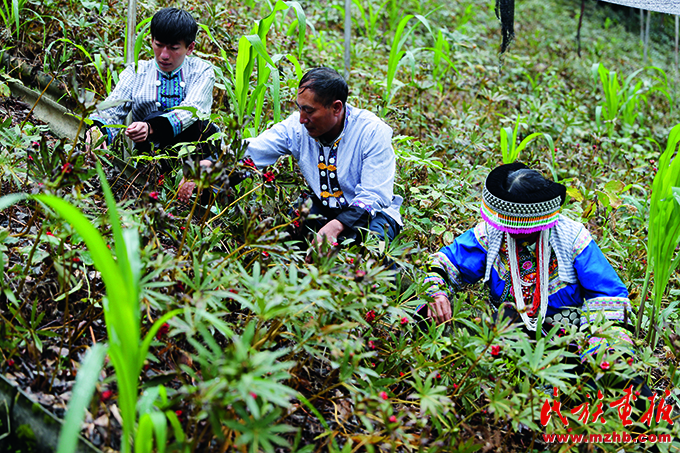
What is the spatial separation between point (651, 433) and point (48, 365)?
6.84 feet

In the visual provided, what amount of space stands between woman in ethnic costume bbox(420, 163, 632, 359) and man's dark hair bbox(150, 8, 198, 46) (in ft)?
5.67

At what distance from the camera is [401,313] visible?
1.83m

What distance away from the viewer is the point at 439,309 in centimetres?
226

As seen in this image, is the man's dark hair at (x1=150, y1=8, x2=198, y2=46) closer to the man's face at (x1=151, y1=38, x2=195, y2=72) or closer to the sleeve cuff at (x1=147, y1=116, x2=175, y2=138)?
the man's face at (x1=151, y1=38, x2=195, y2=72)

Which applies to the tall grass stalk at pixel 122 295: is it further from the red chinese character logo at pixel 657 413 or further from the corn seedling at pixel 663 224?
the corn seedling at pixel 663 224

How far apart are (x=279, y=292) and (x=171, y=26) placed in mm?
1932

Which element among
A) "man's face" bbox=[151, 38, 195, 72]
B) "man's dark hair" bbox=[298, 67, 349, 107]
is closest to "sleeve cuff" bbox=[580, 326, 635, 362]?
"man's dark hair" bbox=[298, 67, 349, 107]

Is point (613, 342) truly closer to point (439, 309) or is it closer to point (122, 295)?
point (439, 309)

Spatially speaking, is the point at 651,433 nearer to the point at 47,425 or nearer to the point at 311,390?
the point at 311,390

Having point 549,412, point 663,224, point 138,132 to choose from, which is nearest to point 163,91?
point 138,132

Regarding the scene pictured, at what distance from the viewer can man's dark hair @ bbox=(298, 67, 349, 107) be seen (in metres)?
2.62

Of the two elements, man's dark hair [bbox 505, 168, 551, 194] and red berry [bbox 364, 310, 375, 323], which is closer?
red berry [bbox 364, 310, 375, 323]

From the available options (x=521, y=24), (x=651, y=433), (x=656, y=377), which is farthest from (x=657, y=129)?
(x=651, y=433)

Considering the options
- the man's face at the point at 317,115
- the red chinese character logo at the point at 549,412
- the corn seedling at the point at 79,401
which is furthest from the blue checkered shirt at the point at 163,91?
the red chinese character logo at the point at 549,412
